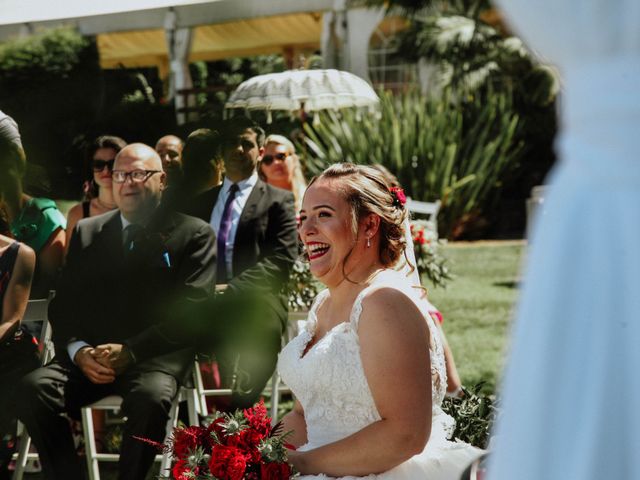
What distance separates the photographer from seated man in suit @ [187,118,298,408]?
5298 mm

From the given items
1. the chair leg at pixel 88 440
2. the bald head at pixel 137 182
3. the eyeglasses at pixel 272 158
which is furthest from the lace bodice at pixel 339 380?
the eyeglasses at pixel 272 158

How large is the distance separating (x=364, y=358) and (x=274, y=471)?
45 centimetres

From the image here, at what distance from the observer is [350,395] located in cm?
297

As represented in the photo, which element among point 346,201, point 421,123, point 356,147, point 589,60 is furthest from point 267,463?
point 421,123

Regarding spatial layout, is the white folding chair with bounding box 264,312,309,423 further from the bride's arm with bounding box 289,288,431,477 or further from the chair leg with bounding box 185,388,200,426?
the bride's arm with bounding box 289,288,431,477

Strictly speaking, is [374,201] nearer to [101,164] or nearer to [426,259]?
[101,164]

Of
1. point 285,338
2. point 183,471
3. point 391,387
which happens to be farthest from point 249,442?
point 285,338

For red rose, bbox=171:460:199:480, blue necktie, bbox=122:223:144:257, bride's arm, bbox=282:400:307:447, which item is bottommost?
bride's arm, bbox=282:400:307:447

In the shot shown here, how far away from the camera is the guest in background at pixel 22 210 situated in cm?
491

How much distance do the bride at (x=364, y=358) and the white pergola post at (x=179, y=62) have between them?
2.19 meters

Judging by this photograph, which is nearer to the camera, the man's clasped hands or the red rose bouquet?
the red rose bouquet

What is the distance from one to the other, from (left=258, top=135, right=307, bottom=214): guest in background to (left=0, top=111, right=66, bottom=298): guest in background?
1746mm

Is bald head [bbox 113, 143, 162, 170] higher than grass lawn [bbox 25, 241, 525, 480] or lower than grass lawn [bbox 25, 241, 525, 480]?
higher

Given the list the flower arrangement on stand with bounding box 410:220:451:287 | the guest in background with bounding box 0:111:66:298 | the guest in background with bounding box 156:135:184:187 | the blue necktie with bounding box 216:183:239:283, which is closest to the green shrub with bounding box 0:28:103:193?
the guest in background with bounding box 0:111:66:298
